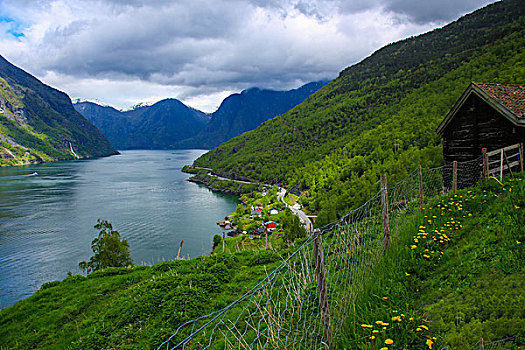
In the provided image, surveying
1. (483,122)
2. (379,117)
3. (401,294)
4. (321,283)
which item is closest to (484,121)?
(483,122)

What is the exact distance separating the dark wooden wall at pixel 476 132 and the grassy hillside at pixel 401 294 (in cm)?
480

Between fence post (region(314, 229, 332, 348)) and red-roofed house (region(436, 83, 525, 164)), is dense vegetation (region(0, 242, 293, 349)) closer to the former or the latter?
fence post (region(314, 229, 332, 348))

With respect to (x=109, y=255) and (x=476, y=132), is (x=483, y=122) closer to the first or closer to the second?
(x=476, y=132)

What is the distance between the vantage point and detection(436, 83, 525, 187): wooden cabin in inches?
429

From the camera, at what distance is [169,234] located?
1807 inches

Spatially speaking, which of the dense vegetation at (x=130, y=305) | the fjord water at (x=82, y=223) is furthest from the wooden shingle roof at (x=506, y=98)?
the fjord water at (x=82, y=223)

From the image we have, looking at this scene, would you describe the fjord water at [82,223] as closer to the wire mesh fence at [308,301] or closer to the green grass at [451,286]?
the wire mesh fence at [308,301]

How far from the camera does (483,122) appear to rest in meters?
12.4

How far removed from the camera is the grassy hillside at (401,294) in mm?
3434

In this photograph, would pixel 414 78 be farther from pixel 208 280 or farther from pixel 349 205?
pixel 208 280

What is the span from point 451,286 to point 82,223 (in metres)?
58.1

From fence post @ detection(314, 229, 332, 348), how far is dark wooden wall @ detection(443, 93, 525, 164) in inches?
465

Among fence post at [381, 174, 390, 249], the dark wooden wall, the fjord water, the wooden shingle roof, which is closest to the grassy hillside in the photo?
fence post at [381, 174, 390, 249]

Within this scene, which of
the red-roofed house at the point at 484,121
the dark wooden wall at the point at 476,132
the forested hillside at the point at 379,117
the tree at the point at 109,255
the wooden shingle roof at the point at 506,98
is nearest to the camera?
the wooden shingle roof at the point at 506,98
